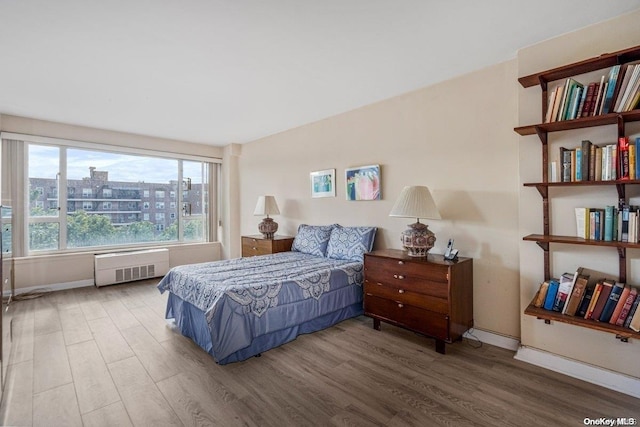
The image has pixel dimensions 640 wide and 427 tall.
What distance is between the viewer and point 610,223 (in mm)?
1920

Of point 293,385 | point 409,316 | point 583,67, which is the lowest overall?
point 293,385

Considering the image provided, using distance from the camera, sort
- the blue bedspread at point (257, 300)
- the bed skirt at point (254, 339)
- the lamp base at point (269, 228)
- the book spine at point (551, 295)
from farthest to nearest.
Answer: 1. the lamp base at point (269, 228)
2. the bed skirt at point (254, 339)
3. the blue bedspread at point (257, 300)
4. the book spine at point (551, 295)

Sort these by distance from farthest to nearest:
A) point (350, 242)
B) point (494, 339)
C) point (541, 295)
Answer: point (350, 242)
point (494, 339)
point (541, 295)

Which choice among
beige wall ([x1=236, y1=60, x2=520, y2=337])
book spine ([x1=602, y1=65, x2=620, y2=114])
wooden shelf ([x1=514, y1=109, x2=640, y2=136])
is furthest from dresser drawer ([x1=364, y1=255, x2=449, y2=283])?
book spine ([x1=602, y1=65, x2=620, y2=114])

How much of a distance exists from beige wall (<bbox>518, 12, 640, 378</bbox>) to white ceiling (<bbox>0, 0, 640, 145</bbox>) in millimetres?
118

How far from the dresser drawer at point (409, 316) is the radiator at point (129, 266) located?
375 centimetres

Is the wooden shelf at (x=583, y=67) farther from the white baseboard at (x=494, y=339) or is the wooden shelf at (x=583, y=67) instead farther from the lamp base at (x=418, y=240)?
the white baseboard at (x=494, y=339)

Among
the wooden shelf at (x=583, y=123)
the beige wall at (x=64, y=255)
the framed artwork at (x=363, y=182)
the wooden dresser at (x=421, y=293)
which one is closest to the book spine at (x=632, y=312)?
the wooden dresser at (x=421, y=293)

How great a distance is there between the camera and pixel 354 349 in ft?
8.25

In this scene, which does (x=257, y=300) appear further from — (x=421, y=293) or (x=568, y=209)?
(x=568, y=209)

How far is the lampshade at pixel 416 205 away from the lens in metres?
2.59

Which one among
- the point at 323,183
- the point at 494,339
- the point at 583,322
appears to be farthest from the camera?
the point at 323,183

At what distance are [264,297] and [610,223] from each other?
2465mm

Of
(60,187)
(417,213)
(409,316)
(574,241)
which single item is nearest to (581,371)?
(574,241)
